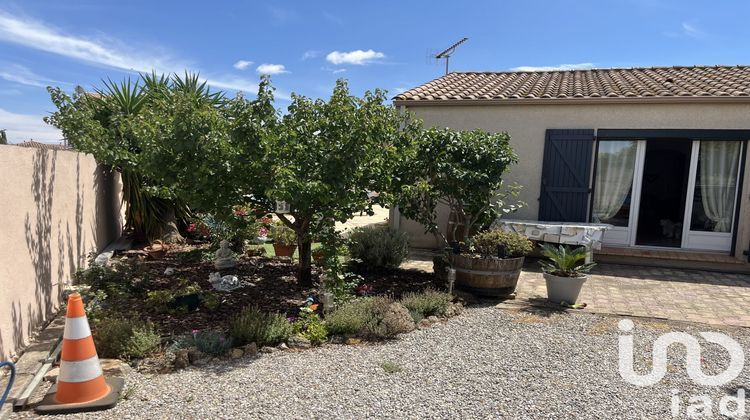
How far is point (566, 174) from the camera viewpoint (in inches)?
333

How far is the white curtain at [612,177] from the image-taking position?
8.45m

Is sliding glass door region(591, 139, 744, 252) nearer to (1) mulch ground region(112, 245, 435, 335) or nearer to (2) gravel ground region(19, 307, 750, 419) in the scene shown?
(1) mulch ground region(112, 245, 435, 335)

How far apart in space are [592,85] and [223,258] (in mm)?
8125

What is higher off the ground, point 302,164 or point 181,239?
point 302,164

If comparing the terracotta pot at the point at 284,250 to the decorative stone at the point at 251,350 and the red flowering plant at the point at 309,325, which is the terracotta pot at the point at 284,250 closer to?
the red flowering plant at the point at 309,325

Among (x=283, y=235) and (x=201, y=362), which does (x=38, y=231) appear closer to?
(x=201, y=362)

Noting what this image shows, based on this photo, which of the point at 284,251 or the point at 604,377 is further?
the point at 284,251

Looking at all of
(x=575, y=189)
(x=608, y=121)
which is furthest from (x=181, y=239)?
(x=608, y=121)

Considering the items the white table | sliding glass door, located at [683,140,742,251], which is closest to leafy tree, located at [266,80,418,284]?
the white table

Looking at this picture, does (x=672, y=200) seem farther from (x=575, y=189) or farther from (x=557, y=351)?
(x=557, y=351)

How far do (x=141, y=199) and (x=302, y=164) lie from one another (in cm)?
479

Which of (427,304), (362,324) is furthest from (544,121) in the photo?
(362,324)

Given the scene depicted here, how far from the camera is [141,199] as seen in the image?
26.7 ft

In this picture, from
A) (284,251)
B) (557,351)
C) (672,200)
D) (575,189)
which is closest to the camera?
→ (557,351)
